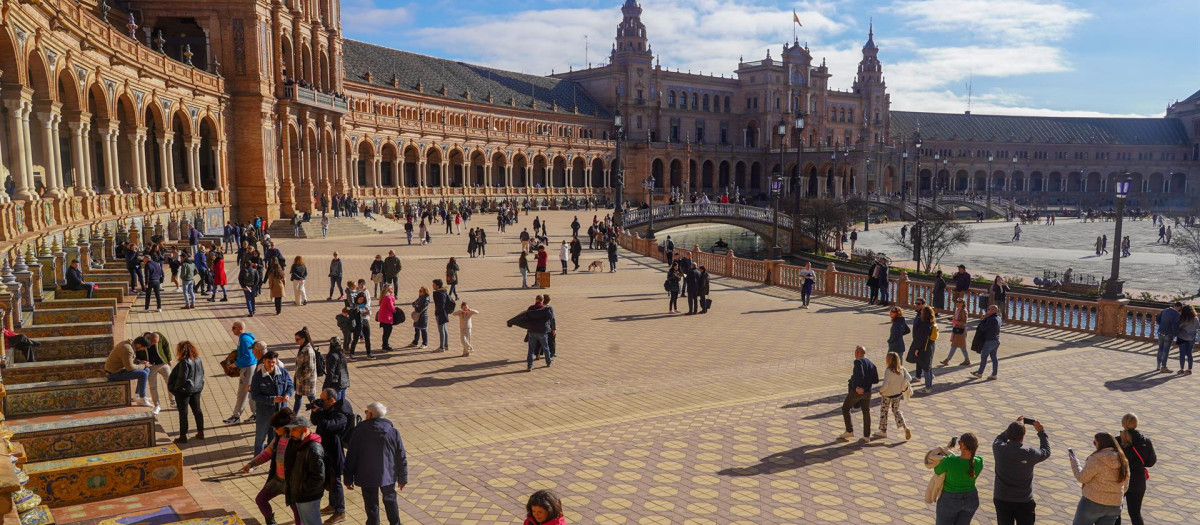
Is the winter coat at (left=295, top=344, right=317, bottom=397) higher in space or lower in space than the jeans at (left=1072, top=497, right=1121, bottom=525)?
higher

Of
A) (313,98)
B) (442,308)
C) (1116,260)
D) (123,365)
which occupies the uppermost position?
(313,98)

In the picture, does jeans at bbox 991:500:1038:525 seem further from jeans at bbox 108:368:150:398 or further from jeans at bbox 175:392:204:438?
jeans at bbox 108:368:150:398

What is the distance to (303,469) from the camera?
6.73m

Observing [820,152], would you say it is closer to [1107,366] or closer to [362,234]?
[362,234]

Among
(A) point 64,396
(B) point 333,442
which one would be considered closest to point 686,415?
(B) point 333,442

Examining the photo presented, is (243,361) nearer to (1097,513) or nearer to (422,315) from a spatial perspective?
(422,315)

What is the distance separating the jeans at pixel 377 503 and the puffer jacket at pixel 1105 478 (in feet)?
19.7

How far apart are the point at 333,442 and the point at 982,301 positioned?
53.5 feet

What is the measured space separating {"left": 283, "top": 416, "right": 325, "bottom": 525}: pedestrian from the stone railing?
659 inches

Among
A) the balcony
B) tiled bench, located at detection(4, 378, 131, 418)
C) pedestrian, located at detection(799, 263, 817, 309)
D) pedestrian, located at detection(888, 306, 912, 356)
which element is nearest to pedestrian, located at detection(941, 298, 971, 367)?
pedestrian, located at detection(888, 306, 912, 356)

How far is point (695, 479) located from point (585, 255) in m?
27.3

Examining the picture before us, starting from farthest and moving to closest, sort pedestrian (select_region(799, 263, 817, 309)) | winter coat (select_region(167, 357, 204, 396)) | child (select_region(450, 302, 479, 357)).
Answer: pedestrian (select_region(799, 263, 817, 309))
child (select_region(450, 302, 479, 357))
winter coat (select_region(167, 357, 204, 396))

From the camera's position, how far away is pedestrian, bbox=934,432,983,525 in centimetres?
671

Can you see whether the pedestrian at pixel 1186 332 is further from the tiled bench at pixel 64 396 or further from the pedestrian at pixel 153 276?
the pedestrian at pixel 153 276
